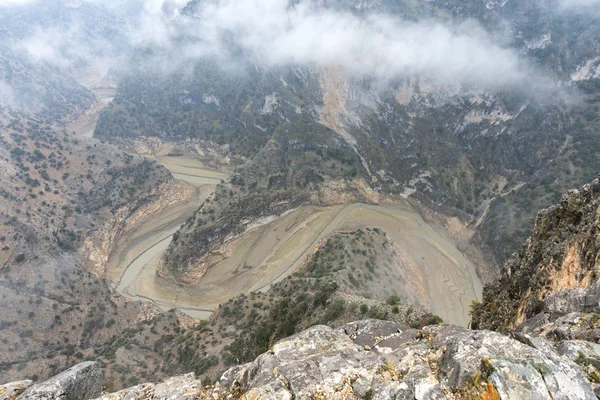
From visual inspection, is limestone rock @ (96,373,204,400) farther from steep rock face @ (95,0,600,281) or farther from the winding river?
steep rock face @ (95,0,600,281)

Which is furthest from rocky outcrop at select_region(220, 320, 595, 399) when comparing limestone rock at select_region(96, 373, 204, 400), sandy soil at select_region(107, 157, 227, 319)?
sandy soil at select_region(107, 157, 227, 319)

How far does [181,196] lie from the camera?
288 ft

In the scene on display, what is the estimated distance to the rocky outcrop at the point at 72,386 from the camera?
1944 centimetres

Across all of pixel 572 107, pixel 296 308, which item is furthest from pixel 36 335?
pixel 572 107

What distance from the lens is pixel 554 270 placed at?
23.6 meters

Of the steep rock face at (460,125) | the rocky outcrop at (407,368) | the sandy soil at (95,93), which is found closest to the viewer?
the rocky outcrop at (407,368)

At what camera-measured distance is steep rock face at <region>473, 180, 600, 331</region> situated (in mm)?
20375

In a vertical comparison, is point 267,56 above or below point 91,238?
above

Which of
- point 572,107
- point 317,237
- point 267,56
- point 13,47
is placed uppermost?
point 572,107

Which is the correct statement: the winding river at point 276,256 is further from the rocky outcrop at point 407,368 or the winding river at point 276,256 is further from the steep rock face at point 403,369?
the steep rock face at point 403,369

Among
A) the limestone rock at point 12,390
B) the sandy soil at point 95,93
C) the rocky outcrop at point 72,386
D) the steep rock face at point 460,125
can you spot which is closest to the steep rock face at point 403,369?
the rocky outcrop at point 72,386

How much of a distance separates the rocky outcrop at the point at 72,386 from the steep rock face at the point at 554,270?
83.9 ft

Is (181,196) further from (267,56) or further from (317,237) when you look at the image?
(267,56)

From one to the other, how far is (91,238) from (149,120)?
53759 mm
